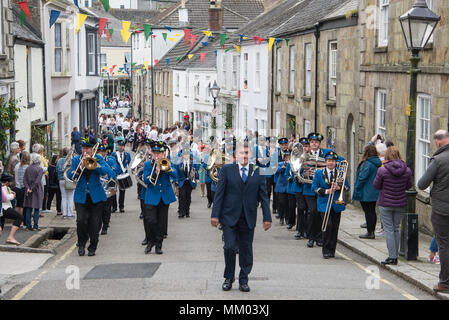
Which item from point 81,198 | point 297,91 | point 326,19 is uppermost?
point 326,19

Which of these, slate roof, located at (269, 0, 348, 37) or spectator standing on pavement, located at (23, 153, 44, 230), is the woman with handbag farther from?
slate roof, located at (269, 0, 348, 37)

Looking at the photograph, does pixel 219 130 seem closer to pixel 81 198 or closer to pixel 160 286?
pixel 81 198

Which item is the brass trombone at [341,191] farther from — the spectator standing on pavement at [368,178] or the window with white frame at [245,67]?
the window with white frame at [245,67]

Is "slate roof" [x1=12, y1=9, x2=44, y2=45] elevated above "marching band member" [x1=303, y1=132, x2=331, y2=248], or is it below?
above

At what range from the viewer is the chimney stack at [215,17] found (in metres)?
51.9

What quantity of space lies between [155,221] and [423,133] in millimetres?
6483

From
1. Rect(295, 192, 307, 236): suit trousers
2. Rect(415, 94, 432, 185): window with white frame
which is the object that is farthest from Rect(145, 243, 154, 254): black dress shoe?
Rect(415, 94, 432, 185): window with white frame

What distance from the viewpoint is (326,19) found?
76.9ft

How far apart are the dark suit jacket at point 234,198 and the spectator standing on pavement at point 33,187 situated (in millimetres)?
6882

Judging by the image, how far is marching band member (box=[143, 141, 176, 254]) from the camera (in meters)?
12.6

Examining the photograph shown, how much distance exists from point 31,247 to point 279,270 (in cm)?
531

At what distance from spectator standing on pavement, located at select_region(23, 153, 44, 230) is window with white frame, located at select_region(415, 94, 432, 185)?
825cm

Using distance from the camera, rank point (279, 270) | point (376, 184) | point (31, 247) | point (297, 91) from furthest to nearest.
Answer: point (297, 91) < point (31, 247) < point (376, 184) < point (279, 270)

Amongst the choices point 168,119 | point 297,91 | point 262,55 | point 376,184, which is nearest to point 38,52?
point 297,91
